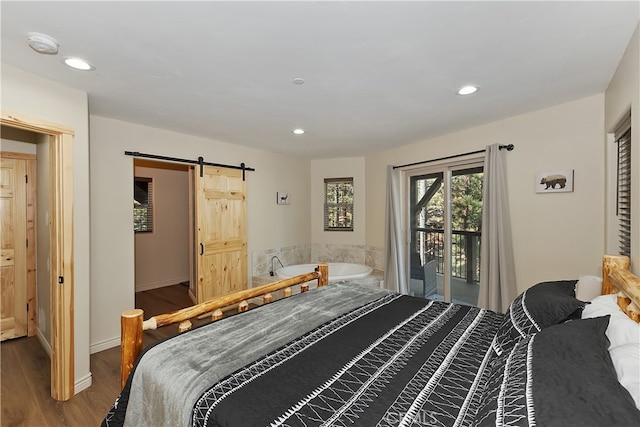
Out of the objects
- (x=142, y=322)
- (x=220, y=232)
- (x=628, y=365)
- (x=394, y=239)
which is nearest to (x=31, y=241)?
(x=220, y=232)

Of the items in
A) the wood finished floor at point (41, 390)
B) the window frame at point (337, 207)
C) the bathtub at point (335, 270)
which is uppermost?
the window frame at point (337, 207)

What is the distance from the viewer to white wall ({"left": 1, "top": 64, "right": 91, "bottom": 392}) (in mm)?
2201

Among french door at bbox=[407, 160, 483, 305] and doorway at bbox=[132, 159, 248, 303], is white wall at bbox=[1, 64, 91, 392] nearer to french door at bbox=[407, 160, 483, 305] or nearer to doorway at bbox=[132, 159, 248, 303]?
doorway at bbox=[132, 159, 248, 303]

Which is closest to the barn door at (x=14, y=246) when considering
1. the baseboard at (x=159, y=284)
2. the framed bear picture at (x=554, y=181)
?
the baseboard at (x=159, y=284)

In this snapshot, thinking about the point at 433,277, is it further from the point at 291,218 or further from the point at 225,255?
the point at 225,255

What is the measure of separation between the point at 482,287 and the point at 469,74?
2.32m

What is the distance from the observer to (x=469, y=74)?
2.17 m

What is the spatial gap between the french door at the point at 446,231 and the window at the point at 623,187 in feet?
4.38

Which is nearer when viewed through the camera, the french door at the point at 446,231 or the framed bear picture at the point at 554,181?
the framed bear picture at the point at 554,181

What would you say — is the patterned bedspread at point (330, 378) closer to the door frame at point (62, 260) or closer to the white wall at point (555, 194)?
the door frame at point (62, 260)

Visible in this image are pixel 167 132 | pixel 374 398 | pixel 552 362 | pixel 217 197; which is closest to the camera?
pixel 552 362

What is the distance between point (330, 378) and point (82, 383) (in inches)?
94.6

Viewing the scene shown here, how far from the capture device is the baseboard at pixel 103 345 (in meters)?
3.07

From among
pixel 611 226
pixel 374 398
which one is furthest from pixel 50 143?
pixel 611 226
